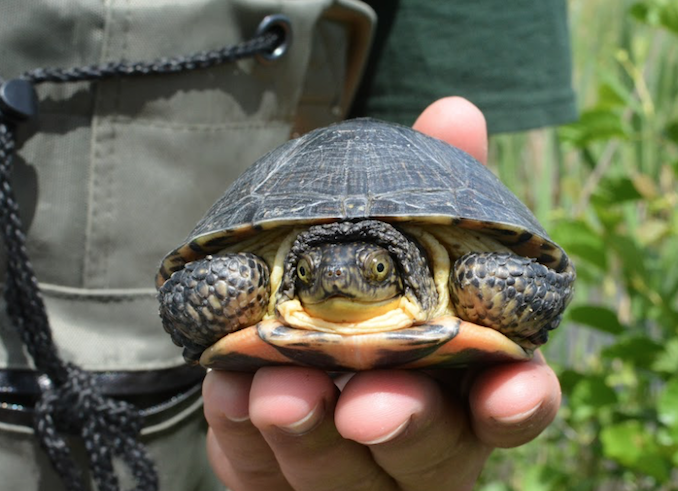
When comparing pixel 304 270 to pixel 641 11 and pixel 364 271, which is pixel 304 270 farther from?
pixel 641 11

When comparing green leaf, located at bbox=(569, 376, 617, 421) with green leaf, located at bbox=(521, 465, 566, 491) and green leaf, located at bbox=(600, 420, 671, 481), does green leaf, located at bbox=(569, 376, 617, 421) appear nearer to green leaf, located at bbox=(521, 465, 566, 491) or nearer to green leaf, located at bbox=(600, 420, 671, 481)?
green leaf, located at bbox=(600, 420, 671, 481)

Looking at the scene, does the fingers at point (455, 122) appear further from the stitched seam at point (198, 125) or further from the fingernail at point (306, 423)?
the fingernail at point (306, 423)

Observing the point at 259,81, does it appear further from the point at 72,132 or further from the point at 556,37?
the point at 556,37

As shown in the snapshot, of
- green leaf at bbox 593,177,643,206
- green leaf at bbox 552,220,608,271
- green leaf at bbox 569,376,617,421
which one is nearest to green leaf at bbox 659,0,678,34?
green leaf at bbox 593,177,643,206

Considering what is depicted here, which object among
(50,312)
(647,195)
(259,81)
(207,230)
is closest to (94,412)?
(50,312)

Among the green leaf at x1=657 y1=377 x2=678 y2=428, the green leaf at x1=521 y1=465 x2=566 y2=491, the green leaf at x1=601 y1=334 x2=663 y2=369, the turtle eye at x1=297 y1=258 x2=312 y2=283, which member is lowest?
the green leaf at x1=521 y1=465 x2=566 y2=491

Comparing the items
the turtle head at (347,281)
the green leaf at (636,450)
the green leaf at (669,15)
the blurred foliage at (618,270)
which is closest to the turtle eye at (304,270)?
the turtle head at (347,281)

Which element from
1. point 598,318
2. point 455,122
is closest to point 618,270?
point 598,318
